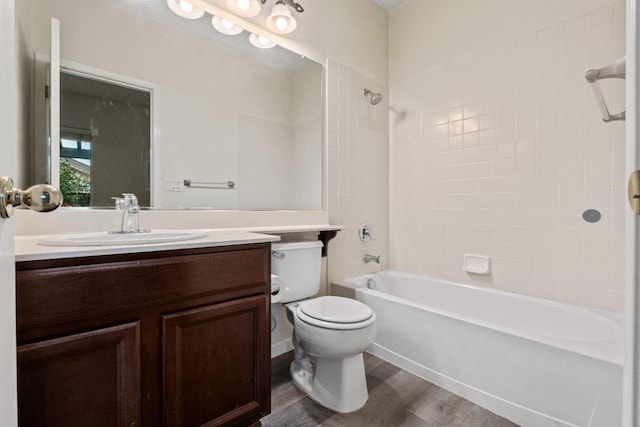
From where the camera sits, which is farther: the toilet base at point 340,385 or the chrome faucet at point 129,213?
the toilet base at point 340,385

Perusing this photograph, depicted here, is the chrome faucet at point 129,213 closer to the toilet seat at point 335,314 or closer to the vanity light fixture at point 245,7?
the toilet seat at point 335,314

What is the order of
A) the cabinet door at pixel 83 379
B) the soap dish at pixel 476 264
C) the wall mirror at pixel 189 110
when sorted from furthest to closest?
1. the soap dish at pixel 476 264
2. the wall mirror at pixel 189 110
3. the cabinet door at pixel 83 379

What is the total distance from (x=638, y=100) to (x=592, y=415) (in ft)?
4.38

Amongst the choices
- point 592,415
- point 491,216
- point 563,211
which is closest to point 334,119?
point 491,216

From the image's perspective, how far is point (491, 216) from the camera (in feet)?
6.61

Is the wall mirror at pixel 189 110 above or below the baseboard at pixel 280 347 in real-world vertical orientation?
above

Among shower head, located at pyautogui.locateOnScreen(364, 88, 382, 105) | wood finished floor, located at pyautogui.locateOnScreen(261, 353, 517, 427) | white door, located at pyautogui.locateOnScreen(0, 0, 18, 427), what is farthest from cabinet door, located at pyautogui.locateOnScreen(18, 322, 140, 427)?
shower head, located at pyautogui.locateOnScreen(364, 88, 382, 105)

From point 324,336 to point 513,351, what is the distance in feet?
2.83

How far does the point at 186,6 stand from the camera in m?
1.53

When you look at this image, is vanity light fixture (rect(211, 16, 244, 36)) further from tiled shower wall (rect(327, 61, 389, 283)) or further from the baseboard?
the baseboard

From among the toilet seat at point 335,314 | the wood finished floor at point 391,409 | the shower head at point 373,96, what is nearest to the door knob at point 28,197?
the toilet seat at point 335,314

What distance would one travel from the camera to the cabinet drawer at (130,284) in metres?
0.75

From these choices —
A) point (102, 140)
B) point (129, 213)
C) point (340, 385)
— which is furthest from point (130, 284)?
point (340, 385)

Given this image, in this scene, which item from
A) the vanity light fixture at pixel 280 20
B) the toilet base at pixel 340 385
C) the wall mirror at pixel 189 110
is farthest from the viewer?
the vanity light fixture at pixel 280 20
